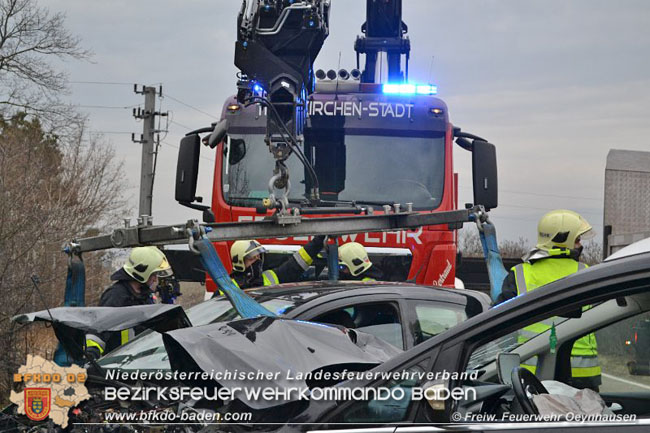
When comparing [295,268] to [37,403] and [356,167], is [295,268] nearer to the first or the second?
[356,167]

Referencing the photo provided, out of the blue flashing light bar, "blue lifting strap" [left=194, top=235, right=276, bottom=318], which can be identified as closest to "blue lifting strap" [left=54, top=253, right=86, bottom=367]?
"blue lifting strap" [left=194, top=235, right=276, bottom=318]

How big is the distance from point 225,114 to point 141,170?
2453 cm

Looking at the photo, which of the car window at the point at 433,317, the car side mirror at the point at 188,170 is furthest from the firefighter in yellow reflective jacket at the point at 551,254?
the car side mirror at the point at 188,170

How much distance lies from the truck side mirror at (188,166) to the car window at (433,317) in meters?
4.33

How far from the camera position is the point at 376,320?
532cm

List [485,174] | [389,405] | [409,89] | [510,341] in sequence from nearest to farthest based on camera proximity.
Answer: [389,405], [510,341], [485,174], [409,89]

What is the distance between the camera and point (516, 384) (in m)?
2.82

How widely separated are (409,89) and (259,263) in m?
2.58

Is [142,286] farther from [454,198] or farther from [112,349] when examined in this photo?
[454,198]

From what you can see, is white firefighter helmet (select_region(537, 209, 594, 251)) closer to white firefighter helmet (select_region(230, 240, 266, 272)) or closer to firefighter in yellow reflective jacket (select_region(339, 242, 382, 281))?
firefighter in yellow reflective jacket (select_region(339, 242, 382, 281))

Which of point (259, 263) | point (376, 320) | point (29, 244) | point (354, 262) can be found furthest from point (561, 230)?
point (29, 244)

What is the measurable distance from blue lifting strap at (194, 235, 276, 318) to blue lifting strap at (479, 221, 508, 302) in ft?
7.54

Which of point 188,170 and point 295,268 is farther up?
point 188,170

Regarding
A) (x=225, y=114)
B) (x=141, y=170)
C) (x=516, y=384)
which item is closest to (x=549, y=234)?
(x=516, y=384)
